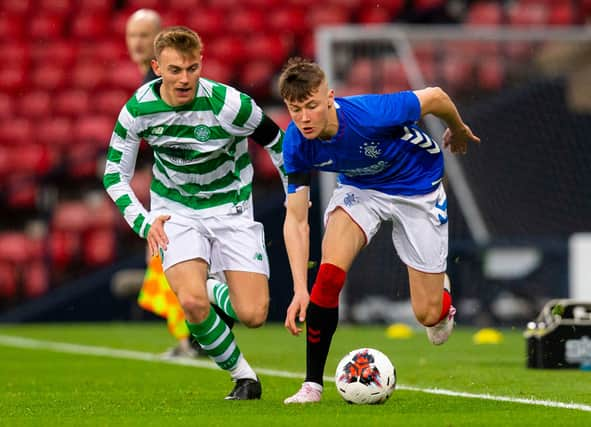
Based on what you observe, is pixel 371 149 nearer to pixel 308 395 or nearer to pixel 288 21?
pixel 308 395

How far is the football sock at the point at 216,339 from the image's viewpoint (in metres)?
6.60

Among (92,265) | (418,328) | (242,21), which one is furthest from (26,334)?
(242,21)

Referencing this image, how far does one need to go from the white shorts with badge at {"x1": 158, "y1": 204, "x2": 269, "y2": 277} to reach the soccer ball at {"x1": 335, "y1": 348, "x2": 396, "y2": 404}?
97 cm

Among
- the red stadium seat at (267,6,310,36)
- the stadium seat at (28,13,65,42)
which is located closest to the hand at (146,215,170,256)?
the red stadium seat at (267,6,310,36)

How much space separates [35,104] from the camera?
1875cm

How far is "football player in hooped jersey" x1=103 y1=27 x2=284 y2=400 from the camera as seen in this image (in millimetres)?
6570

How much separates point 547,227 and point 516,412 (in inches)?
341

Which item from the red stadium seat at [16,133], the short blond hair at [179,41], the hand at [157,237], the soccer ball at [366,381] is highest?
the red stadium seat at [16,133]

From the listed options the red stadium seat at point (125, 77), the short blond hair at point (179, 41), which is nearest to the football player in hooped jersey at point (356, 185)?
the short blond hair at point (179, 41)

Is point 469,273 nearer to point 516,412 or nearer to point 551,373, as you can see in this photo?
point 551,373

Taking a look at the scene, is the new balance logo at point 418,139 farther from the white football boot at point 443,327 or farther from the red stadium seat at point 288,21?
the red stadium seat at point 288,21

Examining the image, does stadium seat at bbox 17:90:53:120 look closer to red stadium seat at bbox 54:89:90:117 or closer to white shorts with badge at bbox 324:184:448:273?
red stadium seat at bbox 54:89:90:117

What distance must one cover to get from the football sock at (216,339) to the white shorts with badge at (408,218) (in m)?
0.73

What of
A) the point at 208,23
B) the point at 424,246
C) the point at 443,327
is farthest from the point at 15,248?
the point at 424,246
